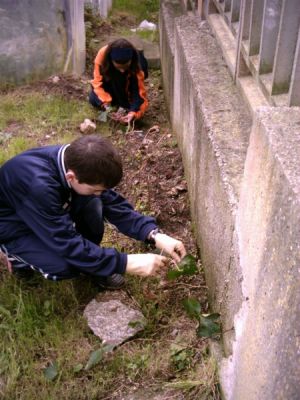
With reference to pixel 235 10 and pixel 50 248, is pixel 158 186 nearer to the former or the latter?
pixel 50 248

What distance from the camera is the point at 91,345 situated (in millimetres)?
2268

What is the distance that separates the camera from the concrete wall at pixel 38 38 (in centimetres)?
473


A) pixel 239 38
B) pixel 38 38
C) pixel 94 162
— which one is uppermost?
pixel 239 38

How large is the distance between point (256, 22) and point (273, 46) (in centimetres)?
25

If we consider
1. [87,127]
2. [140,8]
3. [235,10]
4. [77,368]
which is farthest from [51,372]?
[140,8]

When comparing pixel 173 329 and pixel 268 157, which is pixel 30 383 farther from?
pixel 268 157

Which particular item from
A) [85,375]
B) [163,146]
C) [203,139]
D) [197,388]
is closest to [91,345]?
[85,375]

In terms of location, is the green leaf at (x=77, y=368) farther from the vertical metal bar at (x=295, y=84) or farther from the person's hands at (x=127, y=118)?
the person's hands at (x=127, y=118)

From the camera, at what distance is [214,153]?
2.12 meters

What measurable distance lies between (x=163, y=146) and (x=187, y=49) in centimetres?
74

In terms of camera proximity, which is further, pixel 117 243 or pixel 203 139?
pixel 117 243

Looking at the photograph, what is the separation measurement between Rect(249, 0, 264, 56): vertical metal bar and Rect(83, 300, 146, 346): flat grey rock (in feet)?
4.47

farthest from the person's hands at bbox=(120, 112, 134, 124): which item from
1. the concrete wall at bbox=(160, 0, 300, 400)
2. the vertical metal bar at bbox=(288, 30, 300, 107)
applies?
the vertical metal bar at bbox=(288, 30, 300, 107)

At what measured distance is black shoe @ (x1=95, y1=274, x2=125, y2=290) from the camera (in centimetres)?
248
